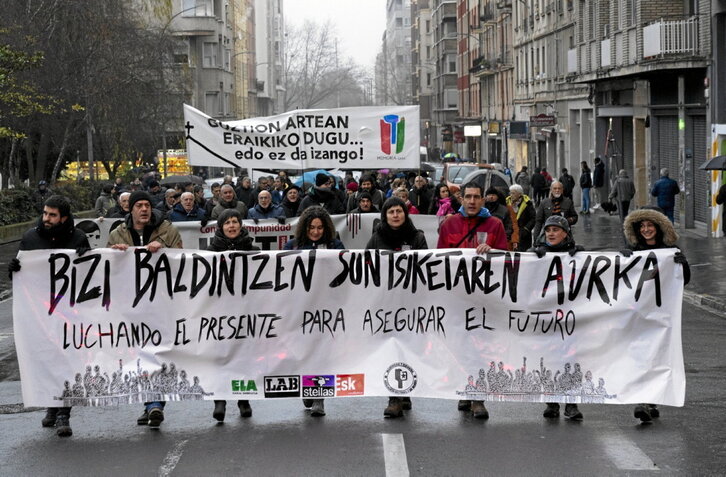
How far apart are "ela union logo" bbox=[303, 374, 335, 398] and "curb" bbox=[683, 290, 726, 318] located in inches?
338

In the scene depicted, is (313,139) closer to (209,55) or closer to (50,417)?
(50,417)

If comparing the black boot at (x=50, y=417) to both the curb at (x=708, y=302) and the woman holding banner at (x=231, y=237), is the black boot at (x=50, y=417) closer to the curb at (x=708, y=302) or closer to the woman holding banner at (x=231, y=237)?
the woman holding banner at (x=231, y=237)

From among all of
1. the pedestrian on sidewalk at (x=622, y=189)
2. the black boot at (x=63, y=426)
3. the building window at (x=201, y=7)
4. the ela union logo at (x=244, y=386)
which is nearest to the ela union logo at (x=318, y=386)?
the ela union logo at (x=244, y=386)

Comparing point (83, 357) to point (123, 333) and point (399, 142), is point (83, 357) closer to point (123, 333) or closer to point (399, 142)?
point (123, 333)

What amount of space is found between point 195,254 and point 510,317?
7.85 feet

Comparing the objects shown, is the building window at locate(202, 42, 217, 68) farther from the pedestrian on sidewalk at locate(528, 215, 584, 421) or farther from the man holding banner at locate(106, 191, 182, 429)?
the pedestrian on sidewalk at locate(528, 215, 584, 421)

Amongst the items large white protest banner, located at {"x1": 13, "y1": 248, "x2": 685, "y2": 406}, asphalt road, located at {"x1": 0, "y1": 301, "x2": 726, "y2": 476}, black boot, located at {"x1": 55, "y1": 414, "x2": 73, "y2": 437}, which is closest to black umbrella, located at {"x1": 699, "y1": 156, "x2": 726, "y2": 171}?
asphalt road, located at {"x1": 0, "y1": 301, "x2": 726, "y2": 476}

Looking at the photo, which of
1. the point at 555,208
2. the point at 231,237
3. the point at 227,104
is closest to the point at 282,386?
the point at 231,237

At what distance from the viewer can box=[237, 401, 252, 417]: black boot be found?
9703 mm

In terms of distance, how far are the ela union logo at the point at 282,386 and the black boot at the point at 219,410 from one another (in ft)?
1.24

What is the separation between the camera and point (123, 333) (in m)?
9.38

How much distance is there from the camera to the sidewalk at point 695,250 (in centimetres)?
1803

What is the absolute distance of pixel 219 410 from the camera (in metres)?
9.45

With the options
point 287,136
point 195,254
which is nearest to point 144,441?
point 195,254
